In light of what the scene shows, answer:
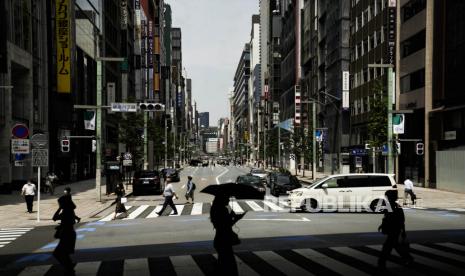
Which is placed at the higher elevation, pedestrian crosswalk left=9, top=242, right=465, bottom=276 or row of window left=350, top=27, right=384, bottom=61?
row of window left=350, top=27, right=384, bottom=61

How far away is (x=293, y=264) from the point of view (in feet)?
40.3

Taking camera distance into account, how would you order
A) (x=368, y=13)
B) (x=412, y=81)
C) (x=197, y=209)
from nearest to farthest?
(x=197, y=209) → (x=412, y=81) → (x=368, y=13)

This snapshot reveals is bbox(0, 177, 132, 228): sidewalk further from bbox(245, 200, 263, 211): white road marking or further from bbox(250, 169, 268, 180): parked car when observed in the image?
bbox(250, 169, 268, 180): parked car

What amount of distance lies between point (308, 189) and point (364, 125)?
134 feet

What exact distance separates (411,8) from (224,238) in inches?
1738

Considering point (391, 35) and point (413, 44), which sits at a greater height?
point (391, 35)

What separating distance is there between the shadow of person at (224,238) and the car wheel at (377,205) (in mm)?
16001

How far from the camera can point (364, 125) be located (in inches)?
2498

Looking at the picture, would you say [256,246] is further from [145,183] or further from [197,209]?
[145,183]

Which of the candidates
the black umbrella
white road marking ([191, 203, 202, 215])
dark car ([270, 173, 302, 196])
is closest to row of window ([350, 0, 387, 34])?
dark car ([270, 173, 302, 196])

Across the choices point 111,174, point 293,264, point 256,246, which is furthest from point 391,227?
point 111,174

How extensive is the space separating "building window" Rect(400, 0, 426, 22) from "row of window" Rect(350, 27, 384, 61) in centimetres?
548

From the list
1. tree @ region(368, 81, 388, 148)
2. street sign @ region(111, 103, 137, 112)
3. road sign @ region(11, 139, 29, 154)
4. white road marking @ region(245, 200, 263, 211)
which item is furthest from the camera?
tree @ region(368, 81, 388, 148)

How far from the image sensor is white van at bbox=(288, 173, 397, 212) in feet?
79.8
